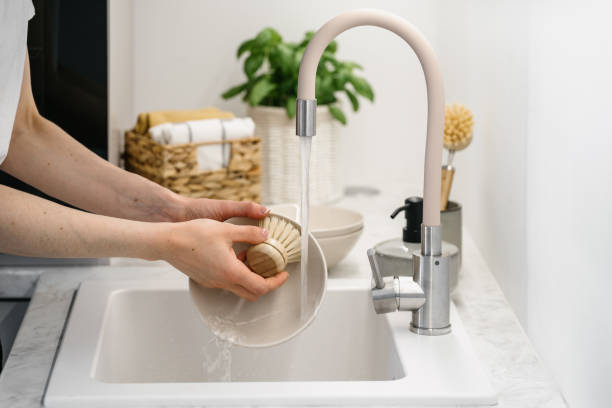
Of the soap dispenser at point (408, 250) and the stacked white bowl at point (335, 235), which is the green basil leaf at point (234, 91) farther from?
the soap dispenser at point (408, 250)

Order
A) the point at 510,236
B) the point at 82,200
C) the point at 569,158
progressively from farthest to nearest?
the point at 510,236 < the point at 82,200 < the point at 569,158

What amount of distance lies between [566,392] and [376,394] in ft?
1.01

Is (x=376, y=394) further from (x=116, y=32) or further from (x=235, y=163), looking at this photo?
(x=116, y=32)

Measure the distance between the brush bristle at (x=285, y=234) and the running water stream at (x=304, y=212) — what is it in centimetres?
4

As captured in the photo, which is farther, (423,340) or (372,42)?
(372,42)

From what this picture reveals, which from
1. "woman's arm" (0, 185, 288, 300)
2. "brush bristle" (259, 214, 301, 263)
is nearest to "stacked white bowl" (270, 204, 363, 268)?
"brush bristle" (259, 214, 301, 263)

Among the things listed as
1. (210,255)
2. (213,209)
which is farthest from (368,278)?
(210,255)

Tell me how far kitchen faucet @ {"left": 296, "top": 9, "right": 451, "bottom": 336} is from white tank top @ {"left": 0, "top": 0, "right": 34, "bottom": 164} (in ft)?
1.08

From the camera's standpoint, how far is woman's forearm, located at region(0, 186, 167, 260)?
0.85m

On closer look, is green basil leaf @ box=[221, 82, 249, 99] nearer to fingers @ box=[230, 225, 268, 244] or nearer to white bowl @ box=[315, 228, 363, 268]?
white bowl @ box=[315, 228, 363, 268]

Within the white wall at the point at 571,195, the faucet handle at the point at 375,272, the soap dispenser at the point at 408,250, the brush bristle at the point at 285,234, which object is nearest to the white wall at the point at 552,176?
the white wall at the point at 571,195

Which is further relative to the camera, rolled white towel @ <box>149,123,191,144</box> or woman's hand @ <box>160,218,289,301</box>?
rolled white towel @ <box>149,123,191,144</box>

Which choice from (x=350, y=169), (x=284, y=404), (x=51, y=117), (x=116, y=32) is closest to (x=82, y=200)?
(x=51, y=117)

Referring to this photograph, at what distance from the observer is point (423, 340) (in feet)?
3.39
